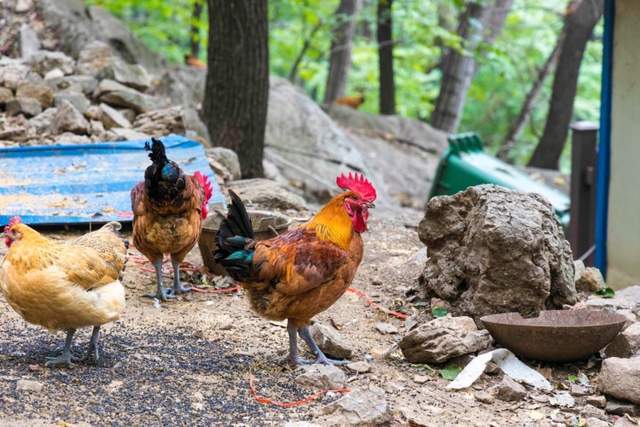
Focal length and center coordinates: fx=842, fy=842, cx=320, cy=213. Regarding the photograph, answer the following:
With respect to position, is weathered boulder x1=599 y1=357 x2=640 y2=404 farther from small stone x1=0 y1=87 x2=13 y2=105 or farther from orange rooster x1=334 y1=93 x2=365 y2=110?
orange rooster x1=334 y1=93 x2=365 y2=110

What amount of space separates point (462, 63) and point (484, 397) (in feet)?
43.4

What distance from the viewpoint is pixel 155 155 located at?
565cm

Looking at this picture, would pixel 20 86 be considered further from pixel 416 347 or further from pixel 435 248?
pixel 416 347

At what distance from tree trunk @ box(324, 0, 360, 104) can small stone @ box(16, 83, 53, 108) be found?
916cm

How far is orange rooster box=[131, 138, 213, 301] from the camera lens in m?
5.77

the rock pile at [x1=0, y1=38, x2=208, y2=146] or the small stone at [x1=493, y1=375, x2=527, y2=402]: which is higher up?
the rock pile at [x1=0, y1=38, x2=208, y2=146]

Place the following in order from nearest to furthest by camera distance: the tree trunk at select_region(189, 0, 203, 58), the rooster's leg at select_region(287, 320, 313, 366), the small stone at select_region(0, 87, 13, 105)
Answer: the rooster's leg at select_region(287, 320, 313, 366) < the small stone at select_region(0, 87, 13, 105) < the tree trunk at select_region(189, 0, 203, 58)

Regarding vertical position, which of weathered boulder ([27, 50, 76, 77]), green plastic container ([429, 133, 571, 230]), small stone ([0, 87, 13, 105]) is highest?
weathered boulder ([27, 50, 76, 77])

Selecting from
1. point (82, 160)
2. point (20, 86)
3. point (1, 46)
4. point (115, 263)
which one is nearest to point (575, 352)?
point (115, 263)

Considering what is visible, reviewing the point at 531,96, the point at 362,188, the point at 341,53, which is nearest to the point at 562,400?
the point at 362,188

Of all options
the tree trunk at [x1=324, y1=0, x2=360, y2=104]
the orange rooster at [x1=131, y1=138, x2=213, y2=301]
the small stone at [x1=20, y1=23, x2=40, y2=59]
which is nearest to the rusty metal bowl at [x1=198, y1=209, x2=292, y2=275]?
the orange rooster at [x1=131, y1=138, x2=213, y2=301]

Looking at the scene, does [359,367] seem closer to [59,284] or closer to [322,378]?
[322,378]

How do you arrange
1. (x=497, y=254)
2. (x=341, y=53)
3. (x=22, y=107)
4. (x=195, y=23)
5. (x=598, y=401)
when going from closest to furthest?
(x=598, y=401) < (x=497, y=254) < (x=22, y=107) < (x=195, y=23) < (x=341, y=53)

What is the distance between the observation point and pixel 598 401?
4.67 meters
